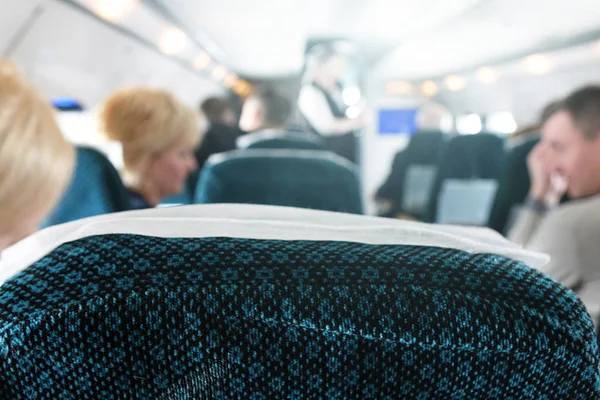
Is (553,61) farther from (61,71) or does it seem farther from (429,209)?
(61,71)

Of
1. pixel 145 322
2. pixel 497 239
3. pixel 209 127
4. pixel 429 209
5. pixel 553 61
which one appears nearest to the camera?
pixel 145 322

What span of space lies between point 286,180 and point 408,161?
361cm

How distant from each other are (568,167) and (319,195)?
1045mm

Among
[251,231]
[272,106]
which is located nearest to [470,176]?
[272,106]

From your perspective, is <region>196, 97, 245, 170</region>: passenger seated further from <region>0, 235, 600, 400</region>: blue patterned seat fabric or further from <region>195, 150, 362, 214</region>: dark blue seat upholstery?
<region>0, 235, 600, 400</region>: blue patterned seat fabric

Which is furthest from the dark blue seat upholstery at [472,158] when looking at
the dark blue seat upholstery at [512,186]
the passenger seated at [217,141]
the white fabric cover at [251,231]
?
the white fabric cover at [251,231]

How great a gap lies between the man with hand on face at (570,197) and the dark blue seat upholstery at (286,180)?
2.45ft

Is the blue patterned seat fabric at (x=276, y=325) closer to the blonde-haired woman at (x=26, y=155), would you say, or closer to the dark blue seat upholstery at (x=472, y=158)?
the blonde-haired woman at (x=26, y=155)

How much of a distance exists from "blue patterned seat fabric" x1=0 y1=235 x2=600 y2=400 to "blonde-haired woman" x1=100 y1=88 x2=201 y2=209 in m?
1.77

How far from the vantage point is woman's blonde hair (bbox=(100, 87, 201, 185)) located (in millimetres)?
2232

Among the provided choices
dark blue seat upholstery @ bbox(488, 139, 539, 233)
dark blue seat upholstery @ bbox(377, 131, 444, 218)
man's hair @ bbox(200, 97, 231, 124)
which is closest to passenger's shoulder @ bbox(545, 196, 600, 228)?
dark blue seat upholstery @ bbox(488, 139, 539, 233)

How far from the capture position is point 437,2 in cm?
602

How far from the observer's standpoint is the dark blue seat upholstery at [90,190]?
1.71 m

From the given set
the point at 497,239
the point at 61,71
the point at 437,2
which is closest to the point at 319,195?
the point at 497,239
